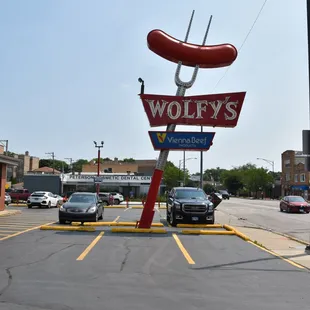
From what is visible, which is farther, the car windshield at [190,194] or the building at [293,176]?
the building at [293,176]

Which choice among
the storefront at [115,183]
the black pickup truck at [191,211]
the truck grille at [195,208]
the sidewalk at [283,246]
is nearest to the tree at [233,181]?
the storefront at [115,183]

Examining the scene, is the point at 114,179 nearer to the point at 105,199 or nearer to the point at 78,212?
the point at 105,199

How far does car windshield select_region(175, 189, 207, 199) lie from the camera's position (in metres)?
19.5

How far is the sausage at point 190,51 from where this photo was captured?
1680cm

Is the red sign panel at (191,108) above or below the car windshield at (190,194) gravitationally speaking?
above

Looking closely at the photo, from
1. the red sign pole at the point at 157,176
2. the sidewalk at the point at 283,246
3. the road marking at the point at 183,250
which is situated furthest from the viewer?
the red sign pole at the point at 157,176

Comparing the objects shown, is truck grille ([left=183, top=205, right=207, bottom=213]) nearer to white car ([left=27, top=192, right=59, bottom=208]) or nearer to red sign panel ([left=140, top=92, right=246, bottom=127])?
red sign panel ([left=140, top=92, right=246, bottom=127])

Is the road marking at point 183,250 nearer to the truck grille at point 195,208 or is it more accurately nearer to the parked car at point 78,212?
the truck grille at point 195,208

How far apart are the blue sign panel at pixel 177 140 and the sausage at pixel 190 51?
3042 mm

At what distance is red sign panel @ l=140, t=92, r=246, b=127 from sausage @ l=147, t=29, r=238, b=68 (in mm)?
1532

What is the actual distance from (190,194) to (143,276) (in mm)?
11776

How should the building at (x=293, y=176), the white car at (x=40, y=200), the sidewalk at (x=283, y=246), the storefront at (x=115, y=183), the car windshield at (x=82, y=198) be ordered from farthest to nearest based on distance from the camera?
the building at (x=293, y=176)
the storefront at (x=115, y=183)
the white car at (x=40, y=200)
the car windshield at (x=82, y=198)
the sidewalk at (x=283, y=246)

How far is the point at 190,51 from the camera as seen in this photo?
17000mm

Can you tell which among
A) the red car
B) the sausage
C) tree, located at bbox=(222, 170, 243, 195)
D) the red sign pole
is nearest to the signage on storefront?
the red car
